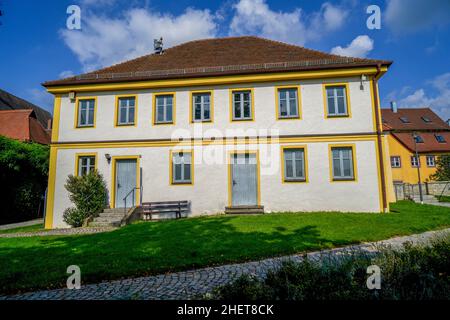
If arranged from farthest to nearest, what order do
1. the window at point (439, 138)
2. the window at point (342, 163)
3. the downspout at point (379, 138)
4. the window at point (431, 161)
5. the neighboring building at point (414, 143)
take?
the window at point (439, 138) < the window at point (431, 161) < the neighboring building at point (414, 143) < the window at point (342, 163) < the downspout at point (379, 138)

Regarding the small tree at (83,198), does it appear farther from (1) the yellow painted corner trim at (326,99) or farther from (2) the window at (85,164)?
(1) the yellow painted corner trim at (326,99)

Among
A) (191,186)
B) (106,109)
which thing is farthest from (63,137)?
(191,186)

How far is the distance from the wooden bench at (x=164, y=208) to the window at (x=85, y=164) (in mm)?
3652

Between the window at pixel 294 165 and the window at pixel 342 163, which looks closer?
the window at pixel 342 163

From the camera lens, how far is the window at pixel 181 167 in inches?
501

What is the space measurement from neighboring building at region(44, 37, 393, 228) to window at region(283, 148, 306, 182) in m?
0.05

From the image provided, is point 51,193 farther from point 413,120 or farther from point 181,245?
point 413,120

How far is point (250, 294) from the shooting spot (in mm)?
2910

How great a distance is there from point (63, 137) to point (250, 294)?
14.0 meters

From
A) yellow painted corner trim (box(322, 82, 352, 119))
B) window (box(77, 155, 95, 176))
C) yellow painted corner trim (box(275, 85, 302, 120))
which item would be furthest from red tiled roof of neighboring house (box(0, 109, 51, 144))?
yellow painted corner trim (box(322, 82, 352, 119))

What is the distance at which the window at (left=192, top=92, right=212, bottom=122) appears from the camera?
1312cm

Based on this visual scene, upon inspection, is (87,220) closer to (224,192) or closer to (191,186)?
(191,186)

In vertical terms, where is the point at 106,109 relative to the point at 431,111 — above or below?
below

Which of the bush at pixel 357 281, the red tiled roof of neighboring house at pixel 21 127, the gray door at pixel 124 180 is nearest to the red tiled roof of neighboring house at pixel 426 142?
the gray door at pixel 124 180
